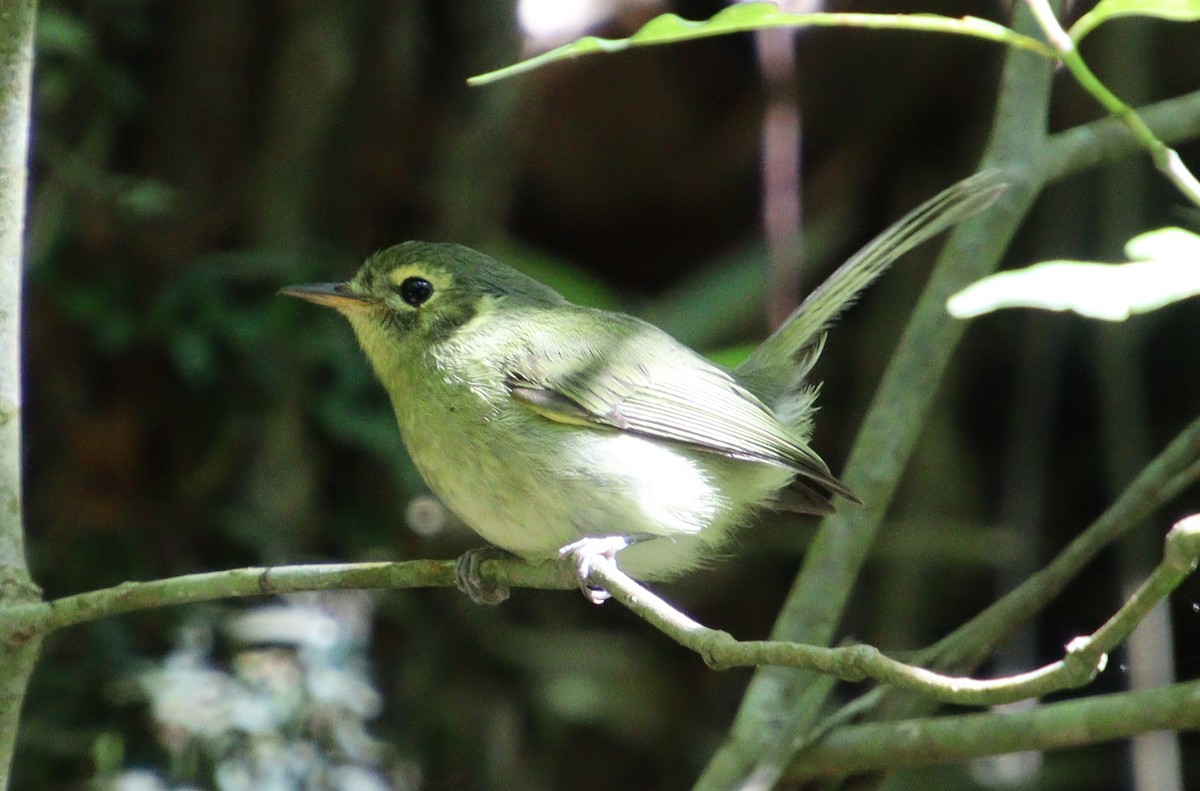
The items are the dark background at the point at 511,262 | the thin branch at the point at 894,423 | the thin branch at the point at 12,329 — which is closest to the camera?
the thin branch at the point at 12,329

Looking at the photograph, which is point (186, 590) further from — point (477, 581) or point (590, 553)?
point (590, 553)

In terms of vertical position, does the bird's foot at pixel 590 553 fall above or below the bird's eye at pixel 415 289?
below

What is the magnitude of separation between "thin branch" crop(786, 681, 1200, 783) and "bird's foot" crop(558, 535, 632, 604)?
1.95 ft

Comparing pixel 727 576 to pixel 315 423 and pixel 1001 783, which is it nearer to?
pixel 1001 783

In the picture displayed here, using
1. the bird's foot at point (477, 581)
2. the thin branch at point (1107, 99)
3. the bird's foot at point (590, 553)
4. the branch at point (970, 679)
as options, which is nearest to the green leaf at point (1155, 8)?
the thin branch at point (1107, 99)

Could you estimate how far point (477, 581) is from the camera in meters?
2.83

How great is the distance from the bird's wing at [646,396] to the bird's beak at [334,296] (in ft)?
1.60

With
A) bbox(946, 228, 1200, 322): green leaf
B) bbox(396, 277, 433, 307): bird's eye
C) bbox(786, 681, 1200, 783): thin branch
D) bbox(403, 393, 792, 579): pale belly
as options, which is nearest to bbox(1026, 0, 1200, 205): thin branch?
bbox(946, 228, 1200, 322): green leaf

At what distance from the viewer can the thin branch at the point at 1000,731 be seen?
7.07 feet

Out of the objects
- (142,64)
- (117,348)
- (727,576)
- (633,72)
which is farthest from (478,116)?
(727,576)

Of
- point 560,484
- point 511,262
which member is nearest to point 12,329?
point 560,484

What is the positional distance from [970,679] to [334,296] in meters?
2.15

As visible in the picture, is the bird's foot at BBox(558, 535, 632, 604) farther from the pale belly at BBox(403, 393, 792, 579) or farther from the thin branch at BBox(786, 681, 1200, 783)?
the thin branch at BBox(786, 681, 1200, 783)

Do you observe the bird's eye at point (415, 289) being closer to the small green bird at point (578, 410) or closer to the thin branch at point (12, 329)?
the small green bird at point (578, 410)
